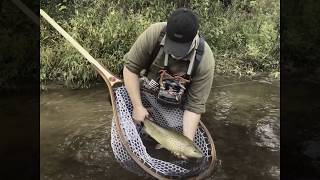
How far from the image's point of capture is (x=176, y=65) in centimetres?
346

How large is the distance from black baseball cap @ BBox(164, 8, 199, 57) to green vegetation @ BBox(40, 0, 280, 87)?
4.7 inches

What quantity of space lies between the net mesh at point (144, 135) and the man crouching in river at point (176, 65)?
0.04 meters

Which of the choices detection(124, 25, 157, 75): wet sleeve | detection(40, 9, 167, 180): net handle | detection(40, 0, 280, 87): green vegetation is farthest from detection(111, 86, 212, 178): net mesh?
detection(40, 0, 280, 87): green vegetation

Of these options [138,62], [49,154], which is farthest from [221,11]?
[49,154]

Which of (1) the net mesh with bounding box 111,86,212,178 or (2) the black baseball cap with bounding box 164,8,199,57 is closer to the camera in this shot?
(2) the black baseball cap with bounding box 164,8,199,57

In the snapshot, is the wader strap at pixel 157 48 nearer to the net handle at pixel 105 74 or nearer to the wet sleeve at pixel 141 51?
the wet sleeve at pixel 141 51

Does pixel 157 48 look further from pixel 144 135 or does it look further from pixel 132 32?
pixel 144 135

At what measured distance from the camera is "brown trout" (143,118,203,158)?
347 centimetres

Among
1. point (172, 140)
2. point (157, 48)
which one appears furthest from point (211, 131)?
point (157, 48)

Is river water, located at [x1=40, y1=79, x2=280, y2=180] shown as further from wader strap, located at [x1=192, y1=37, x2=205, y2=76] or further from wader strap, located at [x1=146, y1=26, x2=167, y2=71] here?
wader strap, located at [x1=146, y1=26, x2=167, y2=71]

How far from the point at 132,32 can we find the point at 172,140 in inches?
30.8
